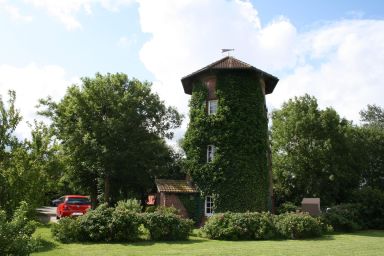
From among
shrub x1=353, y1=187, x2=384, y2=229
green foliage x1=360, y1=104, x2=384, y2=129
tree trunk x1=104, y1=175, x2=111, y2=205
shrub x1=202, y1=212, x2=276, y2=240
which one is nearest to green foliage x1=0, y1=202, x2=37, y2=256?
shrub x1=202, y1=212, x2=276, y2=240

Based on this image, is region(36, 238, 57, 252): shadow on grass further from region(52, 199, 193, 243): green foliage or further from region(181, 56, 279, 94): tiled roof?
region(181, 56, 279, 94): tiled roof

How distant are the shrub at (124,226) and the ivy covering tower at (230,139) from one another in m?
9.72

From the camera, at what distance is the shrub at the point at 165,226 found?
20.7 meters

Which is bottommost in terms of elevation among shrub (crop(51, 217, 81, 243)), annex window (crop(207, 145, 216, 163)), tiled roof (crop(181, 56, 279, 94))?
shrub (crop(51, 217, 81, 243))

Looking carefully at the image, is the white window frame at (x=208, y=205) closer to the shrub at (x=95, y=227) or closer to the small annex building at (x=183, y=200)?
the small annex building at (x=183, y=200)

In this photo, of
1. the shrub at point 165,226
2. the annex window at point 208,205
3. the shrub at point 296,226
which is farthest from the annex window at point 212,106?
the shrub at point 165,226

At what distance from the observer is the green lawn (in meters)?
16.3

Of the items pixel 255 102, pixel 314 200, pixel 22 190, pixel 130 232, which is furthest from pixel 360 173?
pixel 22 190

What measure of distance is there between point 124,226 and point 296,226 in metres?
10.1

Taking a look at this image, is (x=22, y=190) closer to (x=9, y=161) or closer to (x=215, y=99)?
(x=9, y=161)

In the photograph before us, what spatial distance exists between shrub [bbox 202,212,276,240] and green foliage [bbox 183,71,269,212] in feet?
18.1

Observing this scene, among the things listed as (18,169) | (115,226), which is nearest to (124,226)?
(115,226)

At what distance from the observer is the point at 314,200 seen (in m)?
33.0

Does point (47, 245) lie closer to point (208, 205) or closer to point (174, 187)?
point (174, 187)
